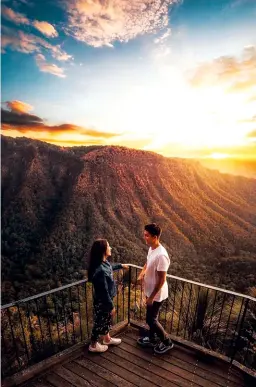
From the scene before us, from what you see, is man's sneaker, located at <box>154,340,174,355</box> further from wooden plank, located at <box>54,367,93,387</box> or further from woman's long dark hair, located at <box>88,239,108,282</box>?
woman's long dark hair, located at <box>88,239,108,282</box>

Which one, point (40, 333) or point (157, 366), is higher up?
point (157, 366)

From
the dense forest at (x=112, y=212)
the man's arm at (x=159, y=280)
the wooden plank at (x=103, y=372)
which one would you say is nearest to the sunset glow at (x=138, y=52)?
the man's arm at (x=159, y=280)

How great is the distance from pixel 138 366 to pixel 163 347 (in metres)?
0.42

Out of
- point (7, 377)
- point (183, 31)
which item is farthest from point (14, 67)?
point (7, 377)

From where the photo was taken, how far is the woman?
9.34 ft

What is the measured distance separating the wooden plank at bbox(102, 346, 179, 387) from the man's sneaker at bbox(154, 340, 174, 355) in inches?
8.3

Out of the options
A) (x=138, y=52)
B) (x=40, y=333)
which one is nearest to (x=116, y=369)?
(x=40, y=333)

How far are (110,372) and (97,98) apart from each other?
35.7 feet

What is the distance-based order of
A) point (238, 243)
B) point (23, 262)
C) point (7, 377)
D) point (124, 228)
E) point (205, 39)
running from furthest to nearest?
point (124, 228), point (238, 243), point (23, 262), point (205, 39), point (7, 377)

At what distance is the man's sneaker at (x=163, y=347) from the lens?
3.21 meters

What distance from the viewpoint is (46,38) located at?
11.3m

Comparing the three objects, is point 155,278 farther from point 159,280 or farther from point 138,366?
point 138,366

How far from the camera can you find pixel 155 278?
2984mm

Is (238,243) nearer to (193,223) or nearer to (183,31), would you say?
(193,223)
